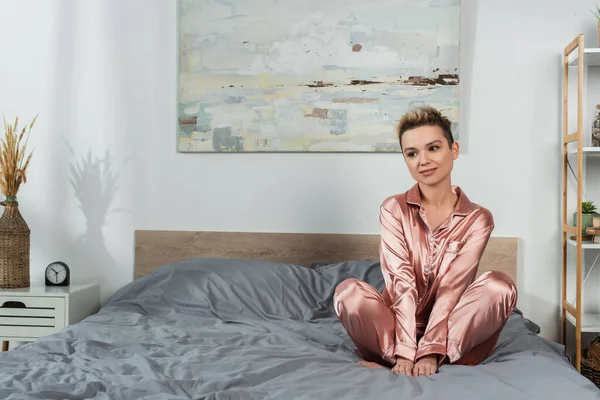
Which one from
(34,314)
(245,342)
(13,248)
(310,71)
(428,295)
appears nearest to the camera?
(428,295)

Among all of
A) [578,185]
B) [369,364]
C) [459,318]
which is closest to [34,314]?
[369,364]

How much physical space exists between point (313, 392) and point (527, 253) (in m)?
1.74

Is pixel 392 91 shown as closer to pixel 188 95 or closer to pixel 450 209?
pixel 188 95

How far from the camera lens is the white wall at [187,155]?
2.80 m

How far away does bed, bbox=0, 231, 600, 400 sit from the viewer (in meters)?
1.42

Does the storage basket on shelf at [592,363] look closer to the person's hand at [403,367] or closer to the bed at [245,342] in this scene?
the bed at [245,342]

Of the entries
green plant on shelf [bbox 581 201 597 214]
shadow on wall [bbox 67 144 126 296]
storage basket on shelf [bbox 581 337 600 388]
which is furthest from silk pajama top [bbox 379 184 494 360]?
shadow on wall [bbox 67 144 126 296]

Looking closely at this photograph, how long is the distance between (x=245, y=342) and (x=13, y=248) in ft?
4.52

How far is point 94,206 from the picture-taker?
3.04m

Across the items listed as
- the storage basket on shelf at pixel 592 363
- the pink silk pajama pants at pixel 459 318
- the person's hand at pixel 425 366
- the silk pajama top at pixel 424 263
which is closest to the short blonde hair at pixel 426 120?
the silk pajama top at pixel 424 263

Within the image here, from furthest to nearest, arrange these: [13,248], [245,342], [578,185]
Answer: [13,248] → [578,185] → [245,342]

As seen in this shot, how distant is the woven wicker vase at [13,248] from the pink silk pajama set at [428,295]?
171cm

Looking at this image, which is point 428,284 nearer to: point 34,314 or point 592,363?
point 592,363

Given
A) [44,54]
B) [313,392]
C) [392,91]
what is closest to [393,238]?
[313,392]
